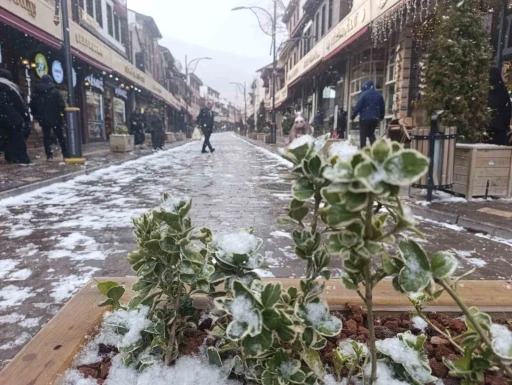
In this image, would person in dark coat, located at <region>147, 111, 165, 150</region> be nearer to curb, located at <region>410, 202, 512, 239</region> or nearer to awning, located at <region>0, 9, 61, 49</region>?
awning, located at <region>0, 9, 61, 49</region>

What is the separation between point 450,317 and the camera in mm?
1433

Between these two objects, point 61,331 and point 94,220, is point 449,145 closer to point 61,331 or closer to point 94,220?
point 94,220

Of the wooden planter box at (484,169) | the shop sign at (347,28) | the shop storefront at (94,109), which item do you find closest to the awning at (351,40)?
the shop sign at (347,28)

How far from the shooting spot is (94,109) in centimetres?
2008

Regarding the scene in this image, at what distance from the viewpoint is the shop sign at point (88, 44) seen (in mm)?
12166

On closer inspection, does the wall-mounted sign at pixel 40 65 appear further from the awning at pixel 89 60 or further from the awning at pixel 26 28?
the awning at pixel 26 28

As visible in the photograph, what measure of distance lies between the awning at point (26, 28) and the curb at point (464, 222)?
8.65 meters

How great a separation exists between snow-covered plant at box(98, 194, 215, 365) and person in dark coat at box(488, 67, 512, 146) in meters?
6.68

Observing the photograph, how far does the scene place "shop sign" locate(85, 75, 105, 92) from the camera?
719 inches

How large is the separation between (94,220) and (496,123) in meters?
6.68

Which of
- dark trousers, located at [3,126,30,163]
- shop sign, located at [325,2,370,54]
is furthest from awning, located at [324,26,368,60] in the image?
dark trousers, located at [3,126,30,163]

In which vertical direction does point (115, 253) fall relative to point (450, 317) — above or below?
below

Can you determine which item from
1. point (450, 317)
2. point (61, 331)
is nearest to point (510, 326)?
point (450, 317)

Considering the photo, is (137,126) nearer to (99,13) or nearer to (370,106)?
(99,13)
